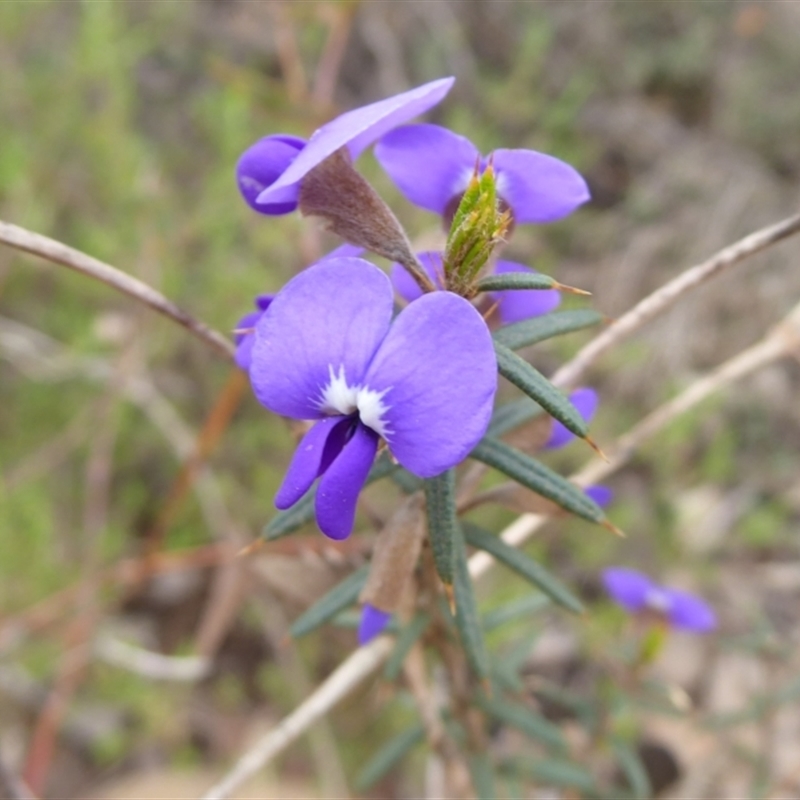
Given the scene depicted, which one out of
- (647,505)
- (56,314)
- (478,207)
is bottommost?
(478,207)

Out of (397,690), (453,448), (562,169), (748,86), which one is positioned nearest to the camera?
(453,448)

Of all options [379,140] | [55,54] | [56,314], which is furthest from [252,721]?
[55,54]

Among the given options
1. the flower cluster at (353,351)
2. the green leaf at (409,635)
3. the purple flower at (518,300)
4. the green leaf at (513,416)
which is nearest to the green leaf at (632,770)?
the green leaf at (409,635)

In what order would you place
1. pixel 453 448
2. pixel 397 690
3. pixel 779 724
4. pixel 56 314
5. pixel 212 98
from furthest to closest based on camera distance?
pixel 212 98, pixel 56 314, pixel 779 724, pixel 397 690, pixel 453 448

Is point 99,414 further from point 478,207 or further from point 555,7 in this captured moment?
point 555,7

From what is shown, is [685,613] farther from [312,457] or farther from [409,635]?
[312,457]

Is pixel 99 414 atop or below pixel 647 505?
below
